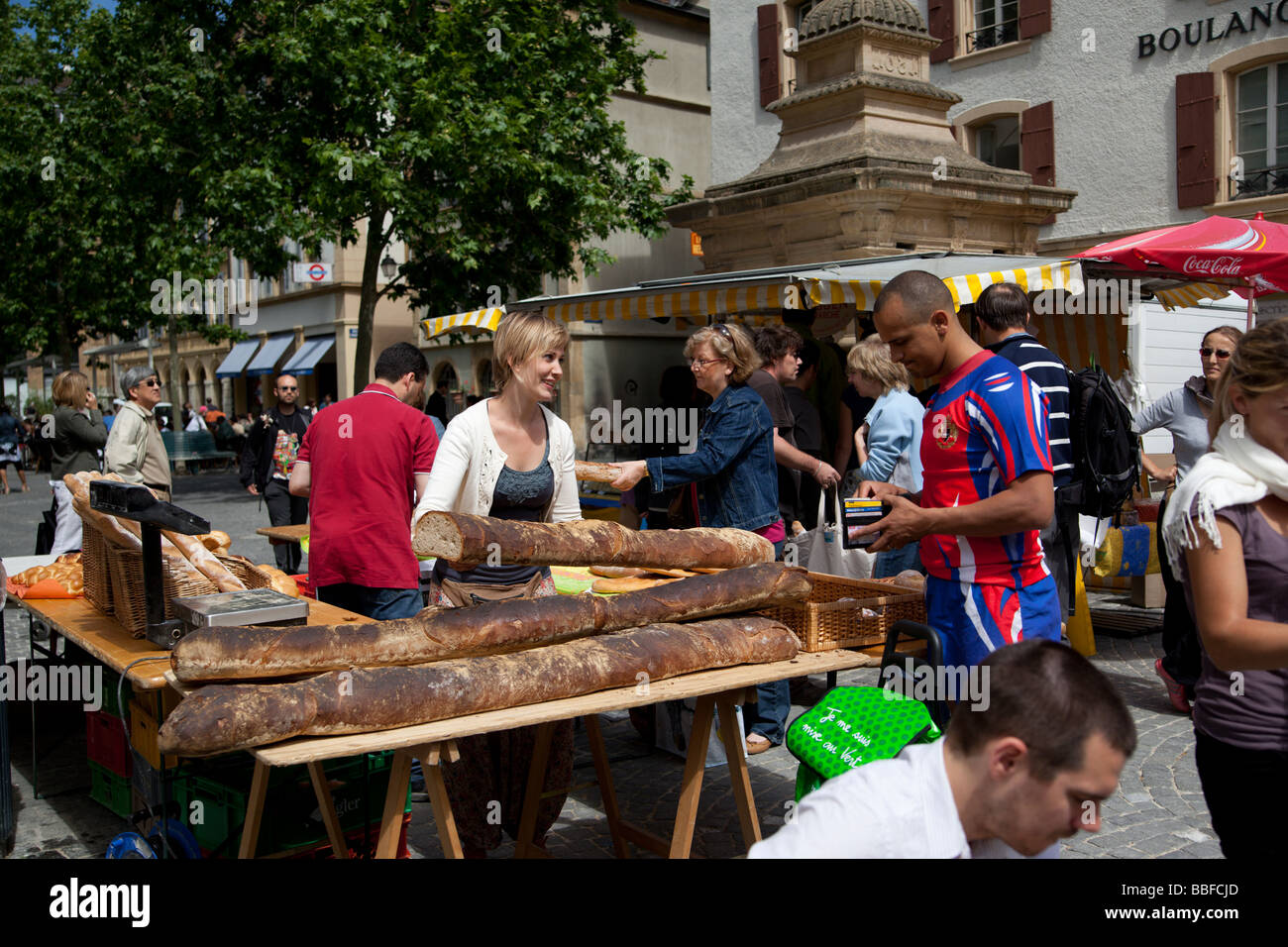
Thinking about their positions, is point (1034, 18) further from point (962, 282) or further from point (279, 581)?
point (279, 581)

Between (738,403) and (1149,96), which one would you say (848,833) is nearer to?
(738,403)

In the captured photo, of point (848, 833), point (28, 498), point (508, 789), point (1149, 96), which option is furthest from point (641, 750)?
point (28, 498)

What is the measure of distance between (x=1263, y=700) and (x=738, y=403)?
281 centimetres

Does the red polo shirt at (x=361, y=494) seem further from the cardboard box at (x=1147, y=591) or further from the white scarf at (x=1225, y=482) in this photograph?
the cardboard box at (x=1147, y=591)

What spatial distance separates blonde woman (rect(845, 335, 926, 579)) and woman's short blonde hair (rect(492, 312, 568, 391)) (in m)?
2.69

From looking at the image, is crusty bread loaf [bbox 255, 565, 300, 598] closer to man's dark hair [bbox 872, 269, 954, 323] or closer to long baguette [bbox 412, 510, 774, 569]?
long baguette [bbox 412, 510, 774, 569]

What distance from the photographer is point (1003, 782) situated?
1.73 metres

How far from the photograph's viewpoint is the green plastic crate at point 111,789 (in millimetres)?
4719

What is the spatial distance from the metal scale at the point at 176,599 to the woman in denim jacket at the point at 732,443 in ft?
6.19

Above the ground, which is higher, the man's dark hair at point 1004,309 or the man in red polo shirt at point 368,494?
the man's dark hair at point 1004,309

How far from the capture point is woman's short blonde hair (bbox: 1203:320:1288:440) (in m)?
2.34

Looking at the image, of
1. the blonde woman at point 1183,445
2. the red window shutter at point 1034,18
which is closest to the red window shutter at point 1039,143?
the red window shutter at point 1034,18

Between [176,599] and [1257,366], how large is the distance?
10.4 feet

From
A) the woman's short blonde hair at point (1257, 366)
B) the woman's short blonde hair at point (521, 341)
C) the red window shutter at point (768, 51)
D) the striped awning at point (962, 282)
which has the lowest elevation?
the woman's short blonde hair at point (1257, 366)
